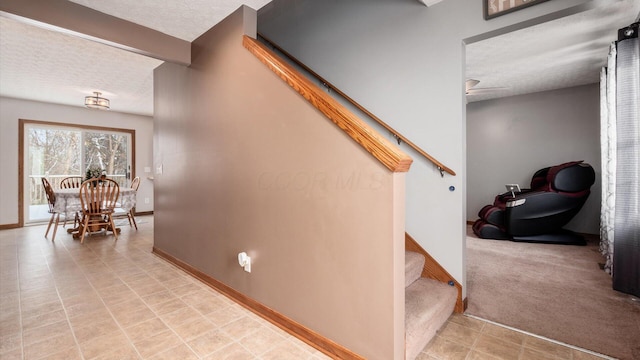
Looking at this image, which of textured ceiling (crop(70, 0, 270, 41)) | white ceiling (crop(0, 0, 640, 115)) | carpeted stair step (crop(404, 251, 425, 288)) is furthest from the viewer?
white ceiling (crop(0, 0, 640, 115))

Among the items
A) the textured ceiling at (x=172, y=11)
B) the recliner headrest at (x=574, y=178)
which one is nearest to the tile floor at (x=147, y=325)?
the textured ceiling at (x=172, y=11)

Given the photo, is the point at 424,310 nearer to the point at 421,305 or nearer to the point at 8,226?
the point at 421,305

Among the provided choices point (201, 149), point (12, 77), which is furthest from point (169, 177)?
point (12, 77)

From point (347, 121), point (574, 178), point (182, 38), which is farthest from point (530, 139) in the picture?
point (182, 38)

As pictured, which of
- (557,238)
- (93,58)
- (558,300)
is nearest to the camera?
(558,300)

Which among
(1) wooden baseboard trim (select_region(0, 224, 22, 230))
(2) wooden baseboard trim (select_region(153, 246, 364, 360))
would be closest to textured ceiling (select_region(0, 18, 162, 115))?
(1) wooden baseboard trim (select_region(0, 224, 22, 230))

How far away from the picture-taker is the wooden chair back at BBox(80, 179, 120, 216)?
4355 mm

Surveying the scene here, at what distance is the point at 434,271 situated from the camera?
7.18ft

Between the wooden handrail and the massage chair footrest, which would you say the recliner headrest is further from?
the wooden handrail

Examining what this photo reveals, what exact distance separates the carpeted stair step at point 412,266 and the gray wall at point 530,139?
14.2ft

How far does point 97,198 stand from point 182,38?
324 centimetres

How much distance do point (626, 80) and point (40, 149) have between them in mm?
9400

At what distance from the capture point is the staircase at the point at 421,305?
157cm

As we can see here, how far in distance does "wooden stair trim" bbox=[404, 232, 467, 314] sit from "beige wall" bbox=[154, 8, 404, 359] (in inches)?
35.5
